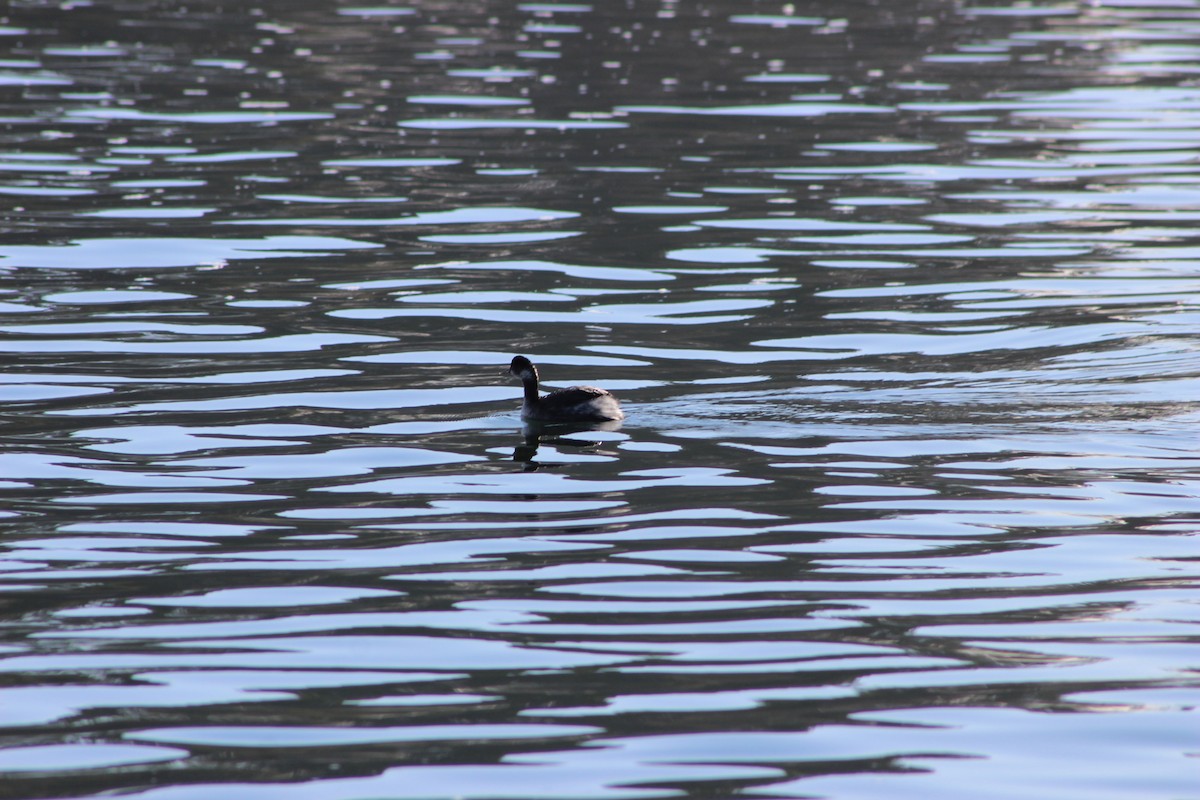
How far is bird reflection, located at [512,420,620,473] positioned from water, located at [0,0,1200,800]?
0.16 ft

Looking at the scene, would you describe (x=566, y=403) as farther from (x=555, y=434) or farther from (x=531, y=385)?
(x=531, y=385)

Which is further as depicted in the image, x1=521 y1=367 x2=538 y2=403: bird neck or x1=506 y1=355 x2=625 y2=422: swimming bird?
x1=521 y1=367 x2=538 y2=403: bird neck

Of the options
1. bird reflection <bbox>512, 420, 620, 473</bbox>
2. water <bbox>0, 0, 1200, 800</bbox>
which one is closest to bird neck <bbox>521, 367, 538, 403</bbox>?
bird reflection <bbox>512, 420, 620, 473</bbox>

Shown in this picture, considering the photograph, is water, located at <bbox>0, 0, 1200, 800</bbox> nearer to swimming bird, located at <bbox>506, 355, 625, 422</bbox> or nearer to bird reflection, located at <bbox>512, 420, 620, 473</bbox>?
bird reflection, located at <bbox>512, 420, 620, 473</bbox>

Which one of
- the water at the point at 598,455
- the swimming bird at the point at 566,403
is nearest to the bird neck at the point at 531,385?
the swimming bird at the point at 566,403

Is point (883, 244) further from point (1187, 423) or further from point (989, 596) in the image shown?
point (989, 596)

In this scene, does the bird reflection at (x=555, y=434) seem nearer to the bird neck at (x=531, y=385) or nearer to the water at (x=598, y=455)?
the water at (x=598, y=455)

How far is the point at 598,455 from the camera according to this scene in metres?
13.8

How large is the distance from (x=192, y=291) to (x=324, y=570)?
9972mm

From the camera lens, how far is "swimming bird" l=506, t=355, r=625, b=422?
1426cm

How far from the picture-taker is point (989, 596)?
1031cm

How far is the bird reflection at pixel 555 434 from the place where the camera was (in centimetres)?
1416

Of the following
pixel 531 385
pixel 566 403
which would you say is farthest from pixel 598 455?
pixel 531 385

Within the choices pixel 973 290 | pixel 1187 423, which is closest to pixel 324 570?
pixel 1187 423
